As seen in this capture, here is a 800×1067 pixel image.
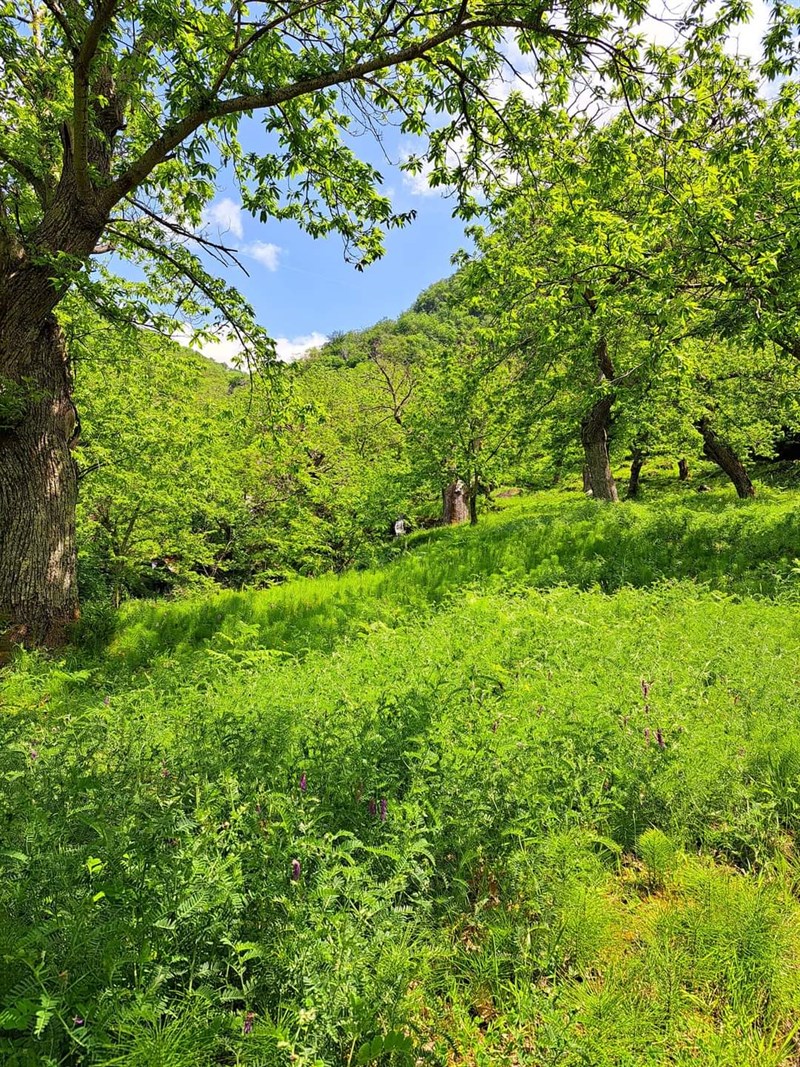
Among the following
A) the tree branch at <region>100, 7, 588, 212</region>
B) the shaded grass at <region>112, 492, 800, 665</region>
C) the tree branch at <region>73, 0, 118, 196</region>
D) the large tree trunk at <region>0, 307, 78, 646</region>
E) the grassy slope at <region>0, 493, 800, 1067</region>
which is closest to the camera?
the grassy slope at <region>0, 493, 800, 1067</region>

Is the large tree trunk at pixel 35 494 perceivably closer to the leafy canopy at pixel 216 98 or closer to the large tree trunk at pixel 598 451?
the leafy canopy at pixel 216 98

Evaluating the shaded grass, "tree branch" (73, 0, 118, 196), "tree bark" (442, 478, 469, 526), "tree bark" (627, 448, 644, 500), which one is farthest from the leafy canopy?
"tree bark" (627, 448, 644, 500)

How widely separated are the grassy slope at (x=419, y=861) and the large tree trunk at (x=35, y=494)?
5.55 feet

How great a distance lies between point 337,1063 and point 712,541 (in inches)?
401

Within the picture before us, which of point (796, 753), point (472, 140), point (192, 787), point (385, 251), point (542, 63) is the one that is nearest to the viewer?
point (192, 787)

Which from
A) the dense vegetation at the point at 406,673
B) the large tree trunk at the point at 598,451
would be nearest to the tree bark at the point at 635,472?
the large tree trunk at the point at 598,451

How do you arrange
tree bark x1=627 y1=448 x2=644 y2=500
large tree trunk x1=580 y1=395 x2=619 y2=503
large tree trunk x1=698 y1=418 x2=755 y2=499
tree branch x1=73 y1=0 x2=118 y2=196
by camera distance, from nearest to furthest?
tree branch x1=73 y1=0 x2=118 y2=196 < large tree trunk x1=580 y1=395 x2=619 y2=503 < large tree trunk x1=698 y1=418 x2=755 y2=499 < tree bark x1=627 y1=448 x2=644 y2=500

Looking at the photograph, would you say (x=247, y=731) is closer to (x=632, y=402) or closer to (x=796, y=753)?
(x=796, y=753)

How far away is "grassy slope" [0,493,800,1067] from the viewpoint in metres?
1.74

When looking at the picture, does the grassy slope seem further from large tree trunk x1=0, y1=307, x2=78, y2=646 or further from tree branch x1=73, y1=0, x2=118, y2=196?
tree branch x1=73, y1=0, x2=118, y2=196

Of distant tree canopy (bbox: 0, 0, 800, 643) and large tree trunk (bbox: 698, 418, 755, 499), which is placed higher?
distant tree canopy (bbox: 0, 0, 800, 643)

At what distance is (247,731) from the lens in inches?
140

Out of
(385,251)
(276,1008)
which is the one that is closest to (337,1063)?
(276,1008)

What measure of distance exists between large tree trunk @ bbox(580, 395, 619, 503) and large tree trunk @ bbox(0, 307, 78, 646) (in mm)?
13190
